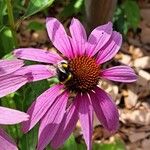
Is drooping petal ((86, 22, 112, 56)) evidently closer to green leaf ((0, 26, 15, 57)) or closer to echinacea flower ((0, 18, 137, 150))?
echinacea flower ((0, 18, 137, 150))

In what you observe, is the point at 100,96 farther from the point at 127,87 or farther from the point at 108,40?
the point at 127,87

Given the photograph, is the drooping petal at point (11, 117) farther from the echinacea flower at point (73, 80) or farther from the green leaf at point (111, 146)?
the green leaf at point (111, 146)

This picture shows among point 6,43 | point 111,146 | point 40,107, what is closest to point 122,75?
point 40,107

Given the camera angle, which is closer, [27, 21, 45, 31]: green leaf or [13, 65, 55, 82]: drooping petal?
[13, 65, 55, 82]: drooping petal

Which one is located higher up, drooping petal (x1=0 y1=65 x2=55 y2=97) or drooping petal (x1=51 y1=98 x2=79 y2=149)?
drooping petal (x1=0 y1=65 x2=55 y2=97)

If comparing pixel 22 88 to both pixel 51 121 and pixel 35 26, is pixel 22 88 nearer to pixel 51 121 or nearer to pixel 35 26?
pixel 51 121

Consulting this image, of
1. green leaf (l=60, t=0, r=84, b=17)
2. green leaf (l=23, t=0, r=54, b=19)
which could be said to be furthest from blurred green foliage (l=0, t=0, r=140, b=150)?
green leaf (l=60, t=0, r=84, b=17)
